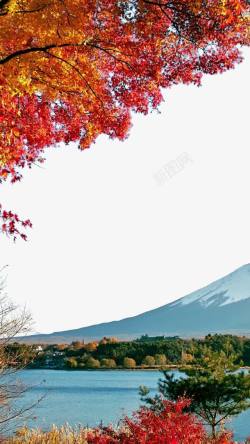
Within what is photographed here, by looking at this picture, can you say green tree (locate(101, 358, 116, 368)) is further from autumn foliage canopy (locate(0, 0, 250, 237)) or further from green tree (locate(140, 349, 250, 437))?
autumn foliage canopy (locate(0, 0, 250, 237))

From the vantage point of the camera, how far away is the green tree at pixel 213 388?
1321 centimetres

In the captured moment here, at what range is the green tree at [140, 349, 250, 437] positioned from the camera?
13.2 m

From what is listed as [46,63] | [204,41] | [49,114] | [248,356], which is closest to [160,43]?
[204,41]

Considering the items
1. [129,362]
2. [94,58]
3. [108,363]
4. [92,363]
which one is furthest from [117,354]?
[94,58]

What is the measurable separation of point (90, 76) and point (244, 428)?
29761 millimetres

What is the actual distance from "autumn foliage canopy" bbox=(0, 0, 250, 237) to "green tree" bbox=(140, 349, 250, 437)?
22.2 feet

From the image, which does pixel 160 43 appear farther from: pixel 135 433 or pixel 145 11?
pixel 135 433

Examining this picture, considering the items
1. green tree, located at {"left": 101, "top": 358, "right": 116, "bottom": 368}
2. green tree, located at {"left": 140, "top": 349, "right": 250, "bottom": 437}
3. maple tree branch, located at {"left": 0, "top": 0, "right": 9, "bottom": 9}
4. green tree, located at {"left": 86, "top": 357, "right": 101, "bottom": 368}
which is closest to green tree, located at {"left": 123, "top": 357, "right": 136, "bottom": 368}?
green tree, located at {"left": 101, "top": 358, "right": 116, "bottom": 368}

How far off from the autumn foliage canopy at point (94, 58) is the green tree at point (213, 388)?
6760 mm

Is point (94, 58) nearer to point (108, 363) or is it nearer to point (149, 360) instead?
point (149, 360)

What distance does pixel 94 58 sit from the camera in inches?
303

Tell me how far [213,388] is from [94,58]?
27.7ft

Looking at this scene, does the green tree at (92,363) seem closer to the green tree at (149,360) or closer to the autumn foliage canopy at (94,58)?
the green tree at (149,360)

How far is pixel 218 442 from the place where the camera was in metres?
7.48
